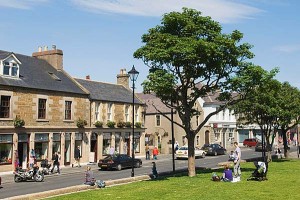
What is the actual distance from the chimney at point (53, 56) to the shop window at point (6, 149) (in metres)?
12.3

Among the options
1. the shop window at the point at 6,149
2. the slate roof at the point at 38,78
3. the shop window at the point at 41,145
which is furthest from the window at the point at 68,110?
the shop window at the point at 6,149

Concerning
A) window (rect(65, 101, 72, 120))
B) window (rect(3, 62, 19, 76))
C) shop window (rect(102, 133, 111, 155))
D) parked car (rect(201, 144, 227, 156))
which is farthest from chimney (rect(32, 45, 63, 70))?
parked car (rect(201, 144, 227, 156))

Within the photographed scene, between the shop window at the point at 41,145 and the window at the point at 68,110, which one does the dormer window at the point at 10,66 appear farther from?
the window at the point at 68,110

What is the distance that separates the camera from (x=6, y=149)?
32.4 meters

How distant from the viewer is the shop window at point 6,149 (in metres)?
31.9

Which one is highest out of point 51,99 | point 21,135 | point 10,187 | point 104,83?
point 104,83

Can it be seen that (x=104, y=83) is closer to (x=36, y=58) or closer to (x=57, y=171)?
(x=36, y=58)

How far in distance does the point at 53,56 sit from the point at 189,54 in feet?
77.6

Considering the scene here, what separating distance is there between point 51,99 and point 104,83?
40.4 feet

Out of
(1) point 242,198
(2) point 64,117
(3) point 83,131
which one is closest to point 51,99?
(2) point 64,117

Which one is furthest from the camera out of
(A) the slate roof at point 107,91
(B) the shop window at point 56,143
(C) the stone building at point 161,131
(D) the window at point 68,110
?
(C) the stone building at point 161,131

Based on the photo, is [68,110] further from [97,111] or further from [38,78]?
[97,111]

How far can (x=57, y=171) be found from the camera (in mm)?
32656

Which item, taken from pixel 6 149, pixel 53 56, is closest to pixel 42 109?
pixel 6 149
